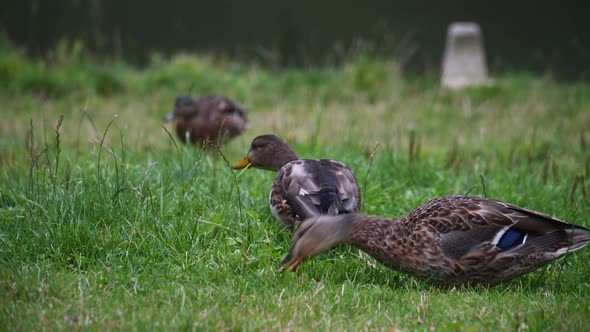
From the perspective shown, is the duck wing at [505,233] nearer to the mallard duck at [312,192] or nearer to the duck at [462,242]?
the duck at [462,242]

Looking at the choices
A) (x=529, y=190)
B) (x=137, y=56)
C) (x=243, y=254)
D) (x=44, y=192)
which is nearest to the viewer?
(x=243, y=254)

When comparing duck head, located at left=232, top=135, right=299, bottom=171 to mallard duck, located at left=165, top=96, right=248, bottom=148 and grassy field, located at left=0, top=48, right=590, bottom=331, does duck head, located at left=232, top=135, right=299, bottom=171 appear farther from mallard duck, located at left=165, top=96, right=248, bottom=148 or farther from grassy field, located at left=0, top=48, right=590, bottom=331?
mallard duck, located at left=165, top=96, right=248, bottom=148

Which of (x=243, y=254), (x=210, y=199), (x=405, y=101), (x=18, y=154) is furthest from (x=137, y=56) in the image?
(x=243, y=254)

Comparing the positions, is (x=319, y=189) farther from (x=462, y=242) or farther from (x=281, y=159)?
(x=281, y=159)

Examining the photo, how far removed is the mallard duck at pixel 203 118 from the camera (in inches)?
306

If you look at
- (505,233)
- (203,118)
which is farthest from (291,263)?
(203,118)

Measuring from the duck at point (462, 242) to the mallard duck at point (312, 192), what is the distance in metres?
0.24

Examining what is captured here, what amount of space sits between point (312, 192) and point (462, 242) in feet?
3.22

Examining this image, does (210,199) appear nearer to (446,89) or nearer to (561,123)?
(561,123)

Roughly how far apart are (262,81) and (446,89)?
325cm

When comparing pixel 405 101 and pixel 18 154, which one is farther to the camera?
pixel 405 101

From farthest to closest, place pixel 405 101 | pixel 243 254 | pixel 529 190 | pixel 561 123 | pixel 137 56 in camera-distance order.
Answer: pixel 137 56 < pixel 405 101 < pixel 561 123 < pixel 529 190 < pixel 243 254

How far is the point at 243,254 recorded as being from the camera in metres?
4.05

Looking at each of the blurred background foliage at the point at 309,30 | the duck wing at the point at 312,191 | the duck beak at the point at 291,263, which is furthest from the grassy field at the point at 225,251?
the blurred background foliage at the point at 309,30
